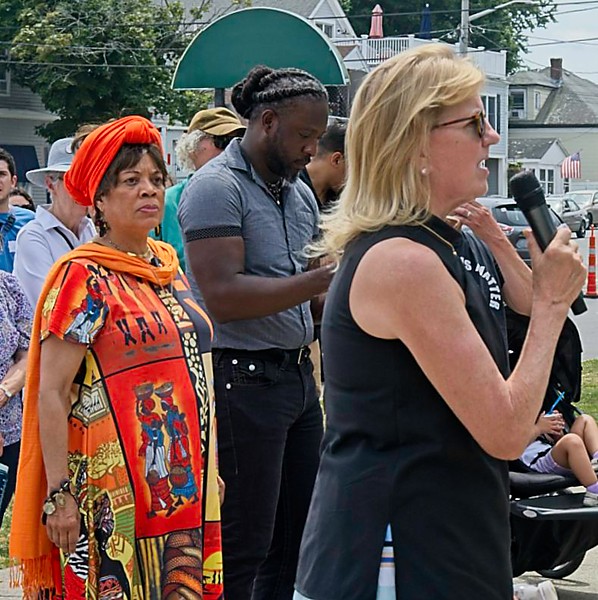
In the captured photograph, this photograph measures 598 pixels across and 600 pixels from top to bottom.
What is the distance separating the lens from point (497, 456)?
94.2 inches

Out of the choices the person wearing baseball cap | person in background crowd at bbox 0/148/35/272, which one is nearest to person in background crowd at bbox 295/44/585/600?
the person wearing baseball cap

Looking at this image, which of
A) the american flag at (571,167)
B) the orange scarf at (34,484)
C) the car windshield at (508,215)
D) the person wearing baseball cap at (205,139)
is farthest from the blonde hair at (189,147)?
the american flag at (571,167)

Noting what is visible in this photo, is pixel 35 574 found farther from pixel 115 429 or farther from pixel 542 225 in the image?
pixel 542 225

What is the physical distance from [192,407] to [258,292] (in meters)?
0.44

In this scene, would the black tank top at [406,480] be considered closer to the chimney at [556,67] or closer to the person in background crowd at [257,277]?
the person in background crowd at [257,277]

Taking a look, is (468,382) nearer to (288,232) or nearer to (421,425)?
(421,425)

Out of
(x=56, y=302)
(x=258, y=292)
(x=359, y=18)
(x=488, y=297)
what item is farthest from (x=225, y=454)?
(x=359, y=18)

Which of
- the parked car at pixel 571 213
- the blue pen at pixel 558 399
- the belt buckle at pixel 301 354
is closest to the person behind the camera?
the belt buckle at pixel 301 354

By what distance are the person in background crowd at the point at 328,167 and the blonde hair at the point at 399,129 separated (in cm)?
330

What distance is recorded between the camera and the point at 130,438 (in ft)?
12.2

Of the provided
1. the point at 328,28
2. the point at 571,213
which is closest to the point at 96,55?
the point at 571,213

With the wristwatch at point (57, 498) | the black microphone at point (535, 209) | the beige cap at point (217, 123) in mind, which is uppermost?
the black microphone at point (535, 209)

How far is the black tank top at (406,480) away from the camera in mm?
2398

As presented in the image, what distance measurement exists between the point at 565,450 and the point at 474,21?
2444 inches
